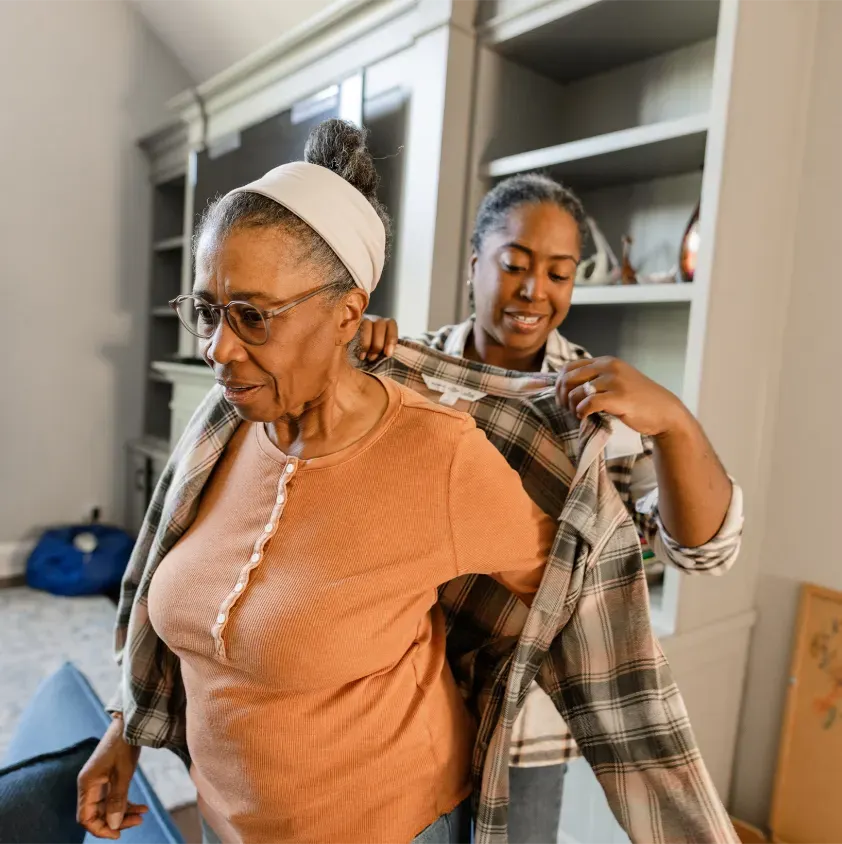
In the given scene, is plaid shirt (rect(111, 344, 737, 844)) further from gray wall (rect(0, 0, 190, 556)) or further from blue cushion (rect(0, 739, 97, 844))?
gray wall (rect(0, 0, 190, 556))

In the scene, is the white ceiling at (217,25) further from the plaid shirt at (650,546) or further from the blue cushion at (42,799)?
the blue cushion at (42,799)

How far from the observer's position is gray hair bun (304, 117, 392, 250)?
2.60 feet

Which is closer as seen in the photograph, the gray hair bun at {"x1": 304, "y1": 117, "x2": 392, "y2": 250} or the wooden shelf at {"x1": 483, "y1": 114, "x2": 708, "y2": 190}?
the gray hair bun at {"x1": 304, "y1": 117, "x2": 392, "y2": 250}

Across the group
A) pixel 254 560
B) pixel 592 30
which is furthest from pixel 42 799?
pixel 592 30

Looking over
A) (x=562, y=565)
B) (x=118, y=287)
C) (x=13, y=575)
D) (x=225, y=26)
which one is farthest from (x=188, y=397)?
(x=562, y=565)

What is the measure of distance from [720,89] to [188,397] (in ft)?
7.35

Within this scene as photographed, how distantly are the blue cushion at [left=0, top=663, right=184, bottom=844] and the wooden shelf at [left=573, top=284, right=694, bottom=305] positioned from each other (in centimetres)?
127

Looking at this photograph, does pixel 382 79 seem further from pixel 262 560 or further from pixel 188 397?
pixel 262 560

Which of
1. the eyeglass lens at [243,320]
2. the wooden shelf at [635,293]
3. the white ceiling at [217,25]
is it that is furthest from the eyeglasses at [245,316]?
the white ceiling at [217,25]

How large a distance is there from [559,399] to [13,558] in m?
3.36

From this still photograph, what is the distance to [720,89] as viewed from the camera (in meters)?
1.36

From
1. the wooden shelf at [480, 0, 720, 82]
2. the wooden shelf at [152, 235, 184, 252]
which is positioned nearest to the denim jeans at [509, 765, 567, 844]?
the wooden shelf at [480, 0, 720, 82]

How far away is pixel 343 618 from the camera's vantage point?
2.34 feet

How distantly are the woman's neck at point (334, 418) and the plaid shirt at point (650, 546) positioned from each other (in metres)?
0.41
